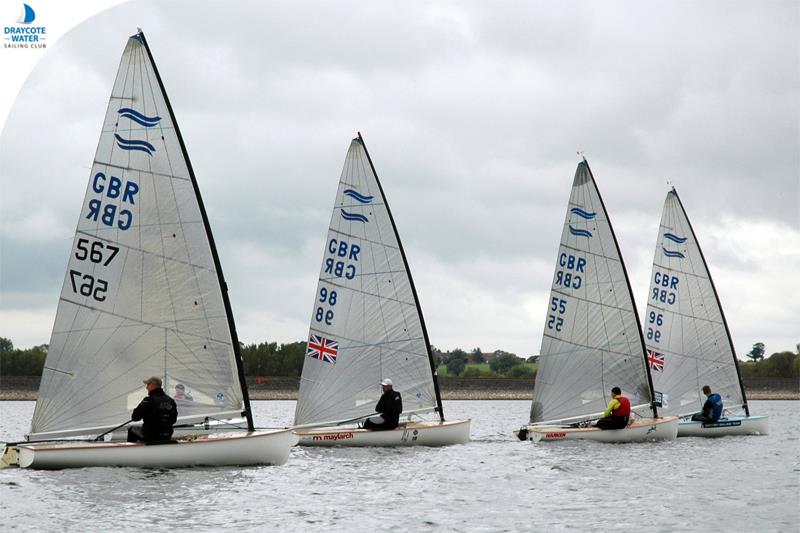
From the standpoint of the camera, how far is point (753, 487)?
20.4m

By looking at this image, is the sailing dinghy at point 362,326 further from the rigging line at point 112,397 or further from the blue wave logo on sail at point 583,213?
the rigging line at point 112,397

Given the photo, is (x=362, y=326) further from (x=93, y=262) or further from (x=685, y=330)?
(x=685, y=330)

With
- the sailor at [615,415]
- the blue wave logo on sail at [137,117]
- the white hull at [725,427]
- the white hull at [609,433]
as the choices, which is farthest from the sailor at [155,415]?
the white hull at [725,427]

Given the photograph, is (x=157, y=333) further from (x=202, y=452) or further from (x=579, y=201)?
(x=579, y=201)

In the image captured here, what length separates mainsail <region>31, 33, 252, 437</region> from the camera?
66.7ft

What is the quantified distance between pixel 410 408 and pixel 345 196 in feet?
19.2

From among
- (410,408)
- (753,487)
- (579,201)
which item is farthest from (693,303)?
(753,487)

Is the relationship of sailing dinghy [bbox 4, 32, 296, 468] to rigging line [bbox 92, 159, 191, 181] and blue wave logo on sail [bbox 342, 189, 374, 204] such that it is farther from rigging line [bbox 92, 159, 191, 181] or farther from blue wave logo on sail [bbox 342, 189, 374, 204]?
blue wave logo on sail [bbox 342, 189, 374, 204]

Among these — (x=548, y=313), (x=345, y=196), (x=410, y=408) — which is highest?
(x=345, y=196)

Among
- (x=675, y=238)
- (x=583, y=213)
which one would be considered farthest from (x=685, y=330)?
(x=583, y=213)

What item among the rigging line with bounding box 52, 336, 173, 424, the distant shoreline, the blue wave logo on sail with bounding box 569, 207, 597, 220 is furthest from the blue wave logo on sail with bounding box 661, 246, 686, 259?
the distant shoreline

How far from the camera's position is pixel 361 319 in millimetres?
28266

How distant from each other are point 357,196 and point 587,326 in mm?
7621

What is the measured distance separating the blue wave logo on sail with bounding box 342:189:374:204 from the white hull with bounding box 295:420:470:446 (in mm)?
5938
